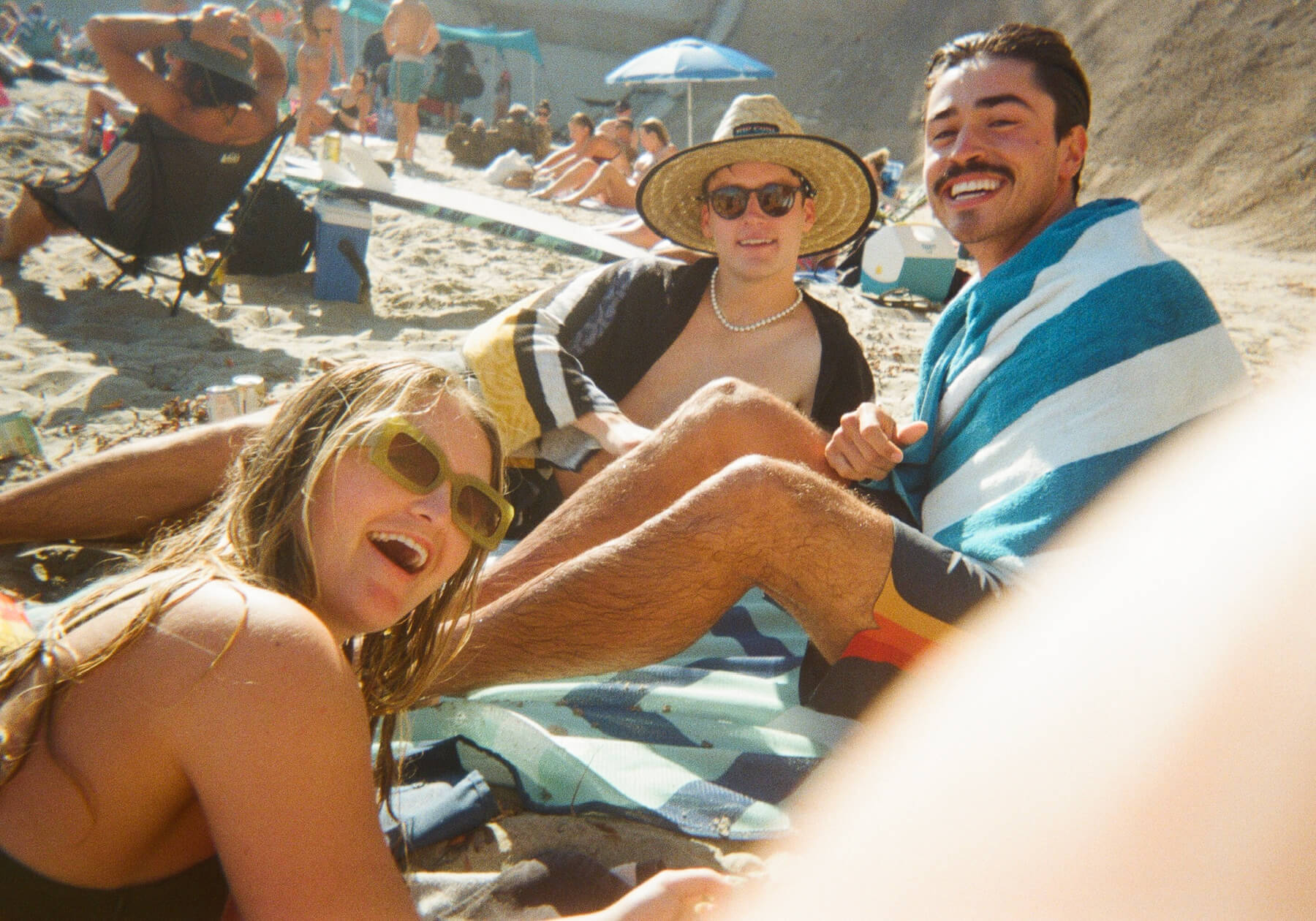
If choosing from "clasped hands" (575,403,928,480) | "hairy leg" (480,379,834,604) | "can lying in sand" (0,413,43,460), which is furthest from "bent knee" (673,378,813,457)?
"can lying in sand" (0,413,43,460)

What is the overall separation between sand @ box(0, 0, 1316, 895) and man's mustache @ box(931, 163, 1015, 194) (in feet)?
5.28

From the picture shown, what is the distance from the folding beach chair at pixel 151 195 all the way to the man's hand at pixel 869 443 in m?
3.53

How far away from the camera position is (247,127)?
4695mm

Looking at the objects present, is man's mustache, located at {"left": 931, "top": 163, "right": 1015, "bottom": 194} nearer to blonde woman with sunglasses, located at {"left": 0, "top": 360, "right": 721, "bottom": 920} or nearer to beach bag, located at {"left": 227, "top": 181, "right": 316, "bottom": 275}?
blonde woman with sunglasses, located at {"left": 0, "top": 360, "right": 721, "bottom": 920}

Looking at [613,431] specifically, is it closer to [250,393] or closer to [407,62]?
[250,393]

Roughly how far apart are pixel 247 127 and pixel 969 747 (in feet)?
15.1

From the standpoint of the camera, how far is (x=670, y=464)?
2172 millimetres

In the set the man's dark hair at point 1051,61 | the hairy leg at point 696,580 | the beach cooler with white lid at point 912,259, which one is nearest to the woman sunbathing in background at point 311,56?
the beach cooler with white lid at point 912,259

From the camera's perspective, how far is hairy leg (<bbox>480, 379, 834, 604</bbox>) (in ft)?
6.85

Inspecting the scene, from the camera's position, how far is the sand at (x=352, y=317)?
312 centimetres

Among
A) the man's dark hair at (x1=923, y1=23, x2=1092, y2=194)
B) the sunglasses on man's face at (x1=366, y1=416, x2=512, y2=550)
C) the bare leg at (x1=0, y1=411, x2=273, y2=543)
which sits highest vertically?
the man's dark hair at (x1=923, y1=23, x2=1092, y2=194)

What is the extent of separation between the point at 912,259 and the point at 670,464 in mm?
4147

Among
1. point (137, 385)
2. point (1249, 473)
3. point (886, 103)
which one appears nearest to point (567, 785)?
point (1249, 473)

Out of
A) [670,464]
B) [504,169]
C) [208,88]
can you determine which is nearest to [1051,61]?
[670,464]
